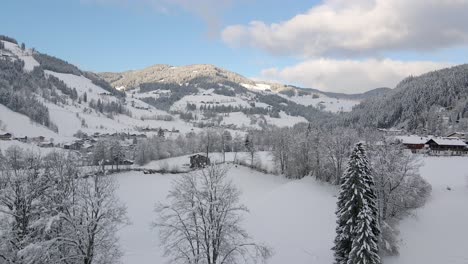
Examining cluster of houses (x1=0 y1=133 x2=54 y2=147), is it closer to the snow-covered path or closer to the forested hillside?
the snow-covered path

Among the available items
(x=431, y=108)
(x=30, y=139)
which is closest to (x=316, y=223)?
(x=30, y=139)

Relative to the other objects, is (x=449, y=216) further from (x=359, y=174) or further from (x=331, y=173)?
(x=331, y=173)

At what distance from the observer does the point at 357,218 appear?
29.0 meters

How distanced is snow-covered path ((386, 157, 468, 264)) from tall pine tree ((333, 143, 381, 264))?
5496mm

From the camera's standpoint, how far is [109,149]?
325 feet

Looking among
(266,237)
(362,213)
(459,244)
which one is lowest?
(266,237)

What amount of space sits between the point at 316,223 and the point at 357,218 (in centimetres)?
1759

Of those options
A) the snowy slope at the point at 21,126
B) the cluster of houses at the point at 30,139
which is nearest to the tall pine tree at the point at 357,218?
the cluster of houses at the point at 30,139

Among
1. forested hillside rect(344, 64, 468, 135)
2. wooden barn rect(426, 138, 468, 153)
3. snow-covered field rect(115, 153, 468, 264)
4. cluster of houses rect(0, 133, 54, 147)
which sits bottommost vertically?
snow-covered field rect(115, 153, 468, 264)

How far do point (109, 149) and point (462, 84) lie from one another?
17434cm

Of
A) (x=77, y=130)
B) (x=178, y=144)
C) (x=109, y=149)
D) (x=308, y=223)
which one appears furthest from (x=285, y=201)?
(x=77, y=130)

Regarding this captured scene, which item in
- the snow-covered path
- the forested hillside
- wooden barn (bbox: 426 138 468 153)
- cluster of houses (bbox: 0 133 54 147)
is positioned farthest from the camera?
the forested hillside

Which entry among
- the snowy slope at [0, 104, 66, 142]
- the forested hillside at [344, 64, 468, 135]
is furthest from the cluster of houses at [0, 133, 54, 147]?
the forested hillside at [344, 64, 468, 135]

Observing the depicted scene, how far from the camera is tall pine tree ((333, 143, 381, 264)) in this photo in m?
28.1
